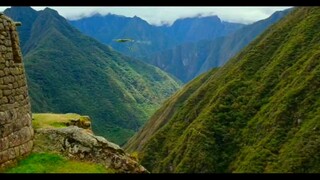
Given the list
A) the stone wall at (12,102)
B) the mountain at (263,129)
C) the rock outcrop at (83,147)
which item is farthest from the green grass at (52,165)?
the mountain at (263,129)

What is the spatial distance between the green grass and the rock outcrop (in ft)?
1.51

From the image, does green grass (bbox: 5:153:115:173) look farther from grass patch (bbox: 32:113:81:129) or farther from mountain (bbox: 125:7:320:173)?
mountain (bbox: 125:7:320:173)

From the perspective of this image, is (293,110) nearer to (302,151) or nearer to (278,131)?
(278,131)

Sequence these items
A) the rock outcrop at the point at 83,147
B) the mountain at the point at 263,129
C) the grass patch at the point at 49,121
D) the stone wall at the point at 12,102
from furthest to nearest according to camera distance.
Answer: the mountain at the point at 263,129
the grass patch at the point at 49,121
the rock outcrop at the point at 83,147
the stone wall at the point at 12,102

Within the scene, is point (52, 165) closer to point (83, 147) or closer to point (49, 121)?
point (83, 147)

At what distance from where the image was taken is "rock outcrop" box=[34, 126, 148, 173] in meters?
14.6

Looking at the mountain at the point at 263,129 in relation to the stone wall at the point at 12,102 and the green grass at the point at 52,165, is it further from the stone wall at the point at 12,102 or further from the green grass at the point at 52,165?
the stone wall at the point at 12,102

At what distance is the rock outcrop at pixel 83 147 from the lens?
1455 cm

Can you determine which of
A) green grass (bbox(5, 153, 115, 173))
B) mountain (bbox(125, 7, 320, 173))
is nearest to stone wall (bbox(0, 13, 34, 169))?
green grass (bbox(5, 153, 115, 173))

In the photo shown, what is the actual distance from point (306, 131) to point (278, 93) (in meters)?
33.6

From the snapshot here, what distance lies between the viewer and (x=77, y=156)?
14.5 m

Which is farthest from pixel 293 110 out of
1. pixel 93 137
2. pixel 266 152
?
pixel 93 137

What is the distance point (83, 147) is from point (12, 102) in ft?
9.56

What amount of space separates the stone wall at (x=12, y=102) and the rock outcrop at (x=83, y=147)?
2.69 ft
